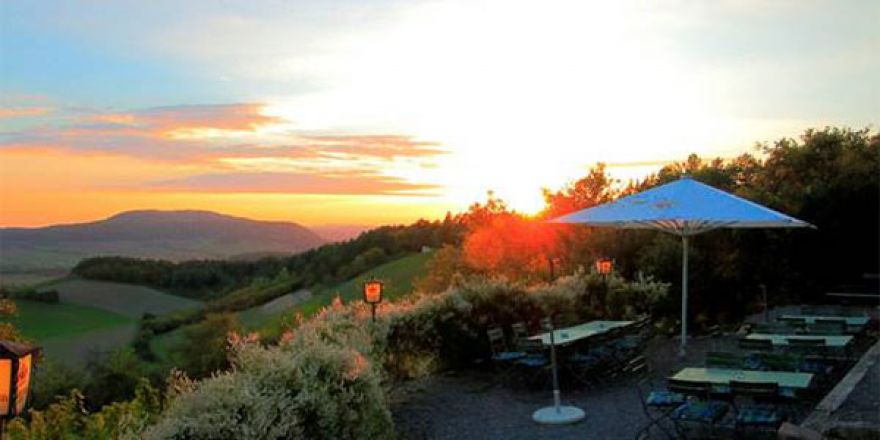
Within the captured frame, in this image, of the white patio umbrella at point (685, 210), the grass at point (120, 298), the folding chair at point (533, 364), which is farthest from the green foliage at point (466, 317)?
the grass at point (120, 298)

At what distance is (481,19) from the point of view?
10797 mm

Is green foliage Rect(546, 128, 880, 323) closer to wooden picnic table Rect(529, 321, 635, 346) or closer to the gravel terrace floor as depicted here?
wooden picnic table Rect(529, 321, 635, 346)

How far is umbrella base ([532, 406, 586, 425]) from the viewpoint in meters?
7.33

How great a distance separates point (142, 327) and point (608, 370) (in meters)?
31.2

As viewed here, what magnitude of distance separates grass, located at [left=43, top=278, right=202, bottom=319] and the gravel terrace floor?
27.7m

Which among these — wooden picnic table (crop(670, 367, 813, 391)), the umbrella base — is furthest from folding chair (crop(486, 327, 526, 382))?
wooden picnic table (crop(670, 367, 813, 391))

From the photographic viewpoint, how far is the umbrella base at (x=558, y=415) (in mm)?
7332

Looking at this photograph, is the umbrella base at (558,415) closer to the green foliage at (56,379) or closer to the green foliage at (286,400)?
the green foliage at (286,400)

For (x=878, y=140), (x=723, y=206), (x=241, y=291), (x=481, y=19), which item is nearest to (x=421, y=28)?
(x=481, y=19)

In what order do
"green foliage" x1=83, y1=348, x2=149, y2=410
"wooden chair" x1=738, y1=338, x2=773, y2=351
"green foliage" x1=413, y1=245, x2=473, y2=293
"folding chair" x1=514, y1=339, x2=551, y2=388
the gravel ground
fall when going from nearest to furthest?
the gravel ground, "wooden chair" x1=738, y1=338, x2=773, y2=351, "folding chair" x1=514, y1=339, x2=551, y2=388, "green foliage" x1=413, y1=245, x2=473, y2=293, "green foliage" x1=83, y1=348, x2=149, y2=410

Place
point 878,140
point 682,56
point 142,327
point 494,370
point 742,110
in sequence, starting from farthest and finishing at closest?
1. point 142,327
2. point 878,140
3. point 742,110
4. point 682,56
5. point 494,370

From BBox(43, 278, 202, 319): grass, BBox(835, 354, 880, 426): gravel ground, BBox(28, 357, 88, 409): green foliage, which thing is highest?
BBox(835, 354, 880, 426): gravel ground

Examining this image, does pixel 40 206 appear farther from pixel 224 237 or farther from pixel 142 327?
pixel 142 327

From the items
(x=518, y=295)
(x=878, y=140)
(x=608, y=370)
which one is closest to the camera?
(x=608, y=370)
